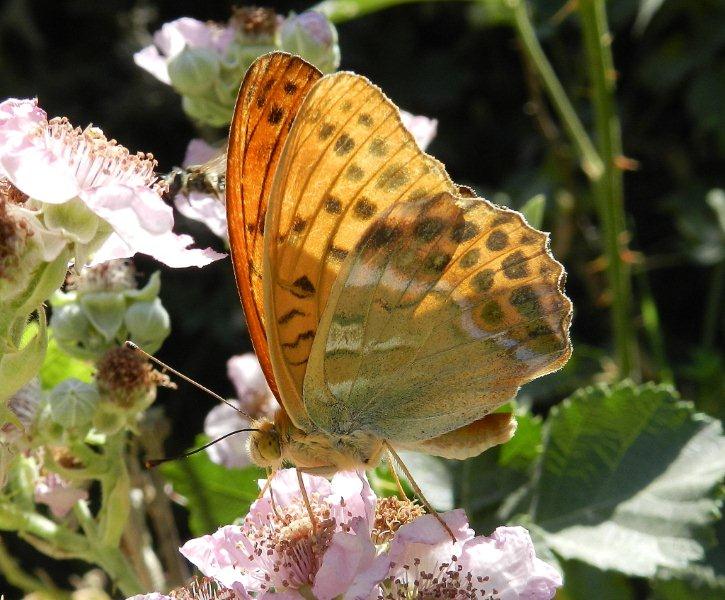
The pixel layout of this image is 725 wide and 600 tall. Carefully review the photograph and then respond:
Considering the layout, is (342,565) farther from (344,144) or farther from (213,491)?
(213,491)

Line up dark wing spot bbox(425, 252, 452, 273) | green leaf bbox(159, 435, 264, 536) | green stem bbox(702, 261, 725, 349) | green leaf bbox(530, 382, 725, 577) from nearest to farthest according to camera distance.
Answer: dark wing spot bbox(425, 252, 452, 273) → green leaf bbox(530, 382, 725, 577) → green leaf bbox(159, 435, 264, 536) → green stem bbox(702, 261, 725, 349)

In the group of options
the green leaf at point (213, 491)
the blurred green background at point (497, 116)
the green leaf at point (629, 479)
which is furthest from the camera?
the blurred green background at point (497, 116)

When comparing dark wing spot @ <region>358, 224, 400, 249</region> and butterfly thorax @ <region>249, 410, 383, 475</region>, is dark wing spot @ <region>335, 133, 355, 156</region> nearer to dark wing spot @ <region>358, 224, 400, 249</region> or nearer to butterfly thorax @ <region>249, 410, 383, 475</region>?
dark wing spot @ <region>358, 224, 400, 249</region>

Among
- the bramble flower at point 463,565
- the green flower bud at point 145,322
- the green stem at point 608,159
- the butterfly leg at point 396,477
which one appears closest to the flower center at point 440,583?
the bramble flower at point 463,565

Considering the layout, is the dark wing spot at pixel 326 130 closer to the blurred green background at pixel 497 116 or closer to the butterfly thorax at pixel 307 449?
the butterfly thorax at pixel 307 449

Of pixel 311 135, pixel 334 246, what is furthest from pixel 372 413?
pixel 311 135

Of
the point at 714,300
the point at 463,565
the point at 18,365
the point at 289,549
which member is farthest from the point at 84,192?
the point at 714,300

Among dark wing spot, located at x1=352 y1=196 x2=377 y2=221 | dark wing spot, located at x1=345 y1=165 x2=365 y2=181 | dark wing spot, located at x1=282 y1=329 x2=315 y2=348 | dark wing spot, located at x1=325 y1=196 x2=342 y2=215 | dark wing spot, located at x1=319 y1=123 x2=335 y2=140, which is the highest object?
dark wing spot, located at x1=319 y1=123 x2=335 y2=140

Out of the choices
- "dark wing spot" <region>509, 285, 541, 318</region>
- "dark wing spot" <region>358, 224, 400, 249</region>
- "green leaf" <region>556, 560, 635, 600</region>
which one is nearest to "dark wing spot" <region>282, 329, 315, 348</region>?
"dark wing spot" <region>358, 224, 400, 249</region>
